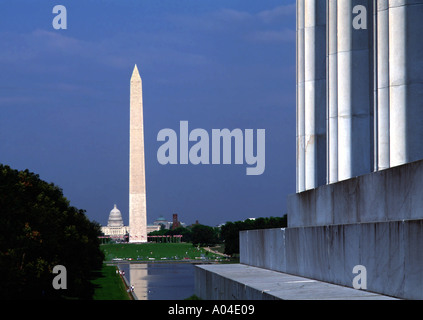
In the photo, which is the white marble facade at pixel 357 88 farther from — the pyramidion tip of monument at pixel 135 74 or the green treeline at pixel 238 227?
the pyramidion tip of monument at pixel 135 74

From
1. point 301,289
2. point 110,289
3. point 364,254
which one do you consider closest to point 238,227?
point 110,289

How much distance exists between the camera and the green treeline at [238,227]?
11323cm

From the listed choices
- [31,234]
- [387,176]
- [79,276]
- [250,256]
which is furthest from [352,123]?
[79,276]

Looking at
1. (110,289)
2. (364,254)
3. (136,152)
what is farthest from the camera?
(136,152)

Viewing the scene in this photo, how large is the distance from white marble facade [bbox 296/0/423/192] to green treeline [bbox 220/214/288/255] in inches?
3307

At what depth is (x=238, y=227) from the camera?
124 m

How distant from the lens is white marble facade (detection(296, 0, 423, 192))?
16016 millimetres

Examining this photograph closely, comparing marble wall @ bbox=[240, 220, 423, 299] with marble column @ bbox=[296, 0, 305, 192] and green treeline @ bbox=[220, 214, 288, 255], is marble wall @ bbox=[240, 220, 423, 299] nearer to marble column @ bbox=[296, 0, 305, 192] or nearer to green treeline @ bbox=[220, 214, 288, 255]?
marble column @ bbox=[296, 0, 305, 192]

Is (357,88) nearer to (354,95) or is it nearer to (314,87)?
(354,95)

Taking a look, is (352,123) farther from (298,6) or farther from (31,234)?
(31,234)

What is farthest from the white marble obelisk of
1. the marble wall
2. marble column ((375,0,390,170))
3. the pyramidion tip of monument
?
marble column ((375,0,390,170))

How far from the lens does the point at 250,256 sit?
26484 millimetres

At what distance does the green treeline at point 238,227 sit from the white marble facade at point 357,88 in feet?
276

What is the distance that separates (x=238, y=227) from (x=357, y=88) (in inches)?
4104
